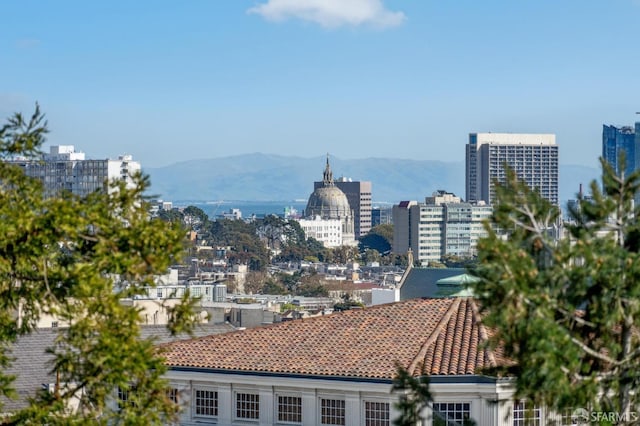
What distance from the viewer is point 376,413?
32.8m

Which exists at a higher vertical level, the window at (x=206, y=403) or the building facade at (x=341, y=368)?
the building facade at (x=341, y=368)

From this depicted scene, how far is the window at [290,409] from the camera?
33719mm

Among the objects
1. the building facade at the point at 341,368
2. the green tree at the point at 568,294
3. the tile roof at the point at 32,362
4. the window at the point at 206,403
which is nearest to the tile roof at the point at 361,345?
the building facade at the point at 341,368

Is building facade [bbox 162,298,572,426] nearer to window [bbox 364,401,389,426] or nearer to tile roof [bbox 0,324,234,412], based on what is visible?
window [bbox 364,401,389,426]

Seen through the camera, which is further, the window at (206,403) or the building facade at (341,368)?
the window at (206,403)

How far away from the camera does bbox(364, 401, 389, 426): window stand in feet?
107

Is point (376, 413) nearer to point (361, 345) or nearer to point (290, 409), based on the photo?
point (290, 409)

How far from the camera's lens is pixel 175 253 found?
17.9 m

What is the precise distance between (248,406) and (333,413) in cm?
182

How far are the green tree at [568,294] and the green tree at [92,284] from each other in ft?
10.1

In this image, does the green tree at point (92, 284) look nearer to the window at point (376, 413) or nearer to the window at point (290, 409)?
the window at point (376, 413)

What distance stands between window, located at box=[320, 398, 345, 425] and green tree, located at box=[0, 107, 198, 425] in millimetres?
15168

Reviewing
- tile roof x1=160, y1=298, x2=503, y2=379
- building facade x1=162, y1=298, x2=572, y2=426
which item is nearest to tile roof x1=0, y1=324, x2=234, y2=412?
tile roof x1=160, y1=298, x2=503, y2=379

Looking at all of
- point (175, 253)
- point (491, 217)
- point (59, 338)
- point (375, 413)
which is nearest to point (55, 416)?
point (59, 338)
